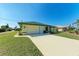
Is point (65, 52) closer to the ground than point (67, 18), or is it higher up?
closer to the ground

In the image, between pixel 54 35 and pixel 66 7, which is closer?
pixel 66 7

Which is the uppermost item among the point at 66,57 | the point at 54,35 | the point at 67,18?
the point at 67,18

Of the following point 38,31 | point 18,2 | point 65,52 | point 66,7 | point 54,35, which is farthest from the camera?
point 38,31

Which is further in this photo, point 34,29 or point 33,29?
point 34,29

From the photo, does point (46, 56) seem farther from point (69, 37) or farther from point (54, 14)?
point (69, 37)

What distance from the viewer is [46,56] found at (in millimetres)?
4938

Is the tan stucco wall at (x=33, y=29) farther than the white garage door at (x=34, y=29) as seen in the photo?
No

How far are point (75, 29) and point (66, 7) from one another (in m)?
1.36

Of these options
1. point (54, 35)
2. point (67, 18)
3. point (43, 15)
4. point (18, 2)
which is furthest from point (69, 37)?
point (18, 2)

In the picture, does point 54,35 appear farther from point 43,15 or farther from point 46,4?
point 46,4

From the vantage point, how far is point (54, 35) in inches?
312

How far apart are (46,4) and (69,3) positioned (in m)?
1.01

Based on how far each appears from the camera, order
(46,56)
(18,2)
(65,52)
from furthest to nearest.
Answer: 1. (18,2)
2. (65,52)
3. (46,56)

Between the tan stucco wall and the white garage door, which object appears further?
the white garage door
